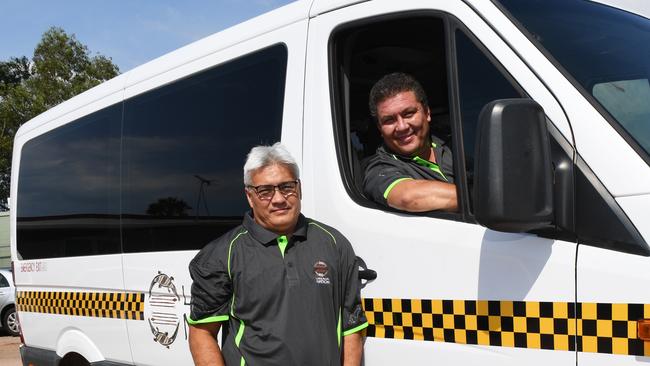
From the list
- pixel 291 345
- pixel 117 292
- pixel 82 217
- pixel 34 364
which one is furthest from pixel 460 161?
pixel 34 364

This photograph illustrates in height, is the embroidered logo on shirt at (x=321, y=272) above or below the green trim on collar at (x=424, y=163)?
below

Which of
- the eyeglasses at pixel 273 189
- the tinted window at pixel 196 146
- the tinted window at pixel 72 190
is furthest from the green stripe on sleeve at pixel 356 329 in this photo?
the tinted window at pixel 72 190

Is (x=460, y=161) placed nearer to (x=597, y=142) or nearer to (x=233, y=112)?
(x=597, y=142)

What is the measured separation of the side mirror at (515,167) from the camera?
1839 mm

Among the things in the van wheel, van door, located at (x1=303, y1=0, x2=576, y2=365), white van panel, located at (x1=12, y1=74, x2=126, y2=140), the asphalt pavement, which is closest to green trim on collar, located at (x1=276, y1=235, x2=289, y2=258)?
van door, located at (x1=303, y1=0, x2=576, y2=365)

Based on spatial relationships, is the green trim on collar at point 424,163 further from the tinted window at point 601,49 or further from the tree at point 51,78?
the tree at point 51,78

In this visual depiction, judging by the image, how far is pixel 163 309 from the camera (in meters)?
3.39

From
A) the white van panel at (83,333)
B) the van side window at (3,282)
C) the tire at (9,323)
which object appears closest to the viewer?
the white van panel at (83,333)

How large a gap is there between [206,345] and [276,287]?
13.6 inches

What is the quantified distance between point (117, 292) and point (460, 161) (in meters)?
2.28

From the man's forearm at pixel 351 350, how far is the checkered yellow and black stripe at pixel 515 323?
3.7 inches

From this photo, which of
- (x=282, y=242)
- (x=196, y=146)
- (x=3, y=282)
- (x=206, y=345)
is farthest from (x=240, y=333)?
(x=3, y=282)

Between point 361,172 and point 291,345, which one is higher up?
point 361,172

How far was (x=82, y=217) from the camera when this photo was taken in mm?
4227
